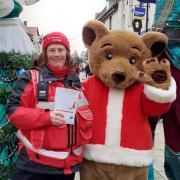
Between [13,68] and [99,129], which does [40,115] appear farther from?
[13,68]

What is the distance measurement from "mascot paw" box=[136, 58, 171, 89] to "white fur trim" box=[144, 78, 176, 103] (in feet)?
0.09

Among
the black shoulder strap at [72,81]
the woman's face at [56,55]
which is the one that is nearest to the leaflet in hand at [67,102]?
the black shoulder strap at [72,81]

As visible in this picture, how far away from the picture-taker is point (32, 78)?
8.39ft

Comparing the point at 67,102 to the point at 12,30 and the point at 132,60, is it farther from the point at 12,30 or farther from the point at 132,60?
the point at 12,30

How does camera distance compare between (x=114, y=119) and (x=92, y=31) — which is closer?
(x=114, y=119)

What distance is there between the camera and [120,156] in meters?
2.64

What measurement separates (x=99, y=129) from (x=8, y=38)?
1.13 meters

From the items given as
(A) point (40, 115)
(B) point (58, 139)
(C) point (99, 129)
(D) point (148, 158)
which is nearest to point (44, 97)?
(A) point (40, 115)

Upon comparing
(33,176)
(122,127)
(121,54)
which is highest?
(121,54)

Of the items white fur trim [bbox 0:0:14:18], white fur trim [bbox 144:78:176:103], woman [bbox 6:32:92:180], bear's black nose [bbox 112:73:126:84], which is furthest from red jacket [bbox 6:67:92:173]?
white fur trim [bbox 0:0:14:18]

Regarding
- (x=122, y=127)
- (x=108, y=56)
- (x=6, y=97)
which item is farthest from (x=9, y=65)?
(x=122, y=127)

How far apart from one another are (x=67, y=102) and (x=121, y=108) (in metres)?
0.42

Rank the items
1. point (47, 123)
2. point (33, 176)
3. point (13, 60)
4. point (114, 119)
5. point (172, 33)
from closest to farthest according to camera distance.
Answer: point (47, 123) → point (33, 176) → point (114, 119) → point (172, 33) → point (13, 60)

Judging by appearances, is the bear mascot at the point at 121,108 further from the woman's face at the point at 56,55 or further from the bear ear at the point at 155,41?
the woman's face at the point at 56,55
